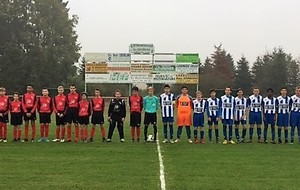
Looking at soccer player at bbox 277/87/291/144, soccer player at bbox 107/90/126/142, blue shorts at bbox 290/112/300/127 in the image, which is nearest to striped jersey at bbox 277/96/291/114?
soccer player at bbox 277/87/291/144

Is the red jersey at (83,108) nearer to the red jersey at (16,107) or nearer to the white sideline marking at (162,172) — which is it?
the red jersey at (16,107)

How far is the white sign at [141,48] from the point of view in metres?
33.8

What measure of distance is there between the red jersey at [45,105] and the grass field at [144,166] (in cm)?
122

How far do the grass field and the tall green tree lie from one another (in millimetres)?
45319

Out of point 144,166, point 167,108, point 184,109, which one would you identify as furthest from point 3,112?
point 144,166

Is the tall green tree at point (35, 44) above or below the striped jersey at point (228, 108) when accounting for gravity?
above

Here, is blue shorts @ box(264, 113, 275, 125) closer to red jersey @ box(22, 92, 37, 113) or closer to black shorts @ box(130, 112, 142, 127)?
black shorts @ box(130, 112, 142, 127)

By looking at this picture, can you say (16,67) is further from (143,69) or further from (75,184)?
(75,184)

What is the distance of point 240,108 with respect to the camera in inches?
640

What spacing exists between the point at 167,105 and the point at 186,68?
61.9 ft

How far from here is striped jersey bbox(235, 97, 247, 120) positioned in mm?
16219

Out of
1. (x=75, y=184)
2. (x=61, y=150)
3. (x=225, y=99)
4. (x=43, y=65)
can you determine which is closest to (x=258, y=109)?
(x=225, y=99)

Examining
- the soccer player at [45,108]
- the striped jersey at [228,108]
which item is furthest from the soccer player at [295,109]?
the soccer player at [45,108]

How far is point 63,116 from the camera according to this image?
52.2 ft
